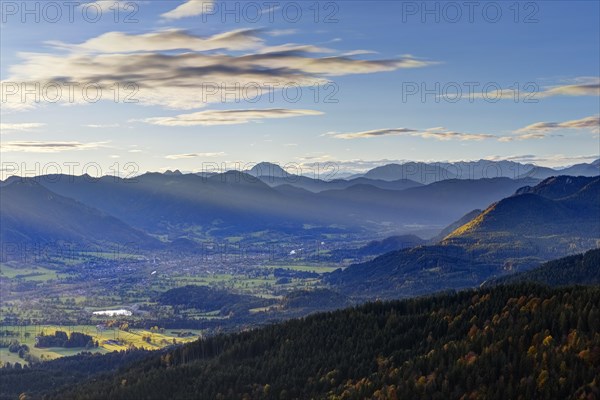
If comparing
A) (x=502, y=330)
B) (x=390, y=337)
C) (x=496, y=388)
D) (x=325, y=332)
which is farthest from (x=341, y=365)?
(x=496, y=388)

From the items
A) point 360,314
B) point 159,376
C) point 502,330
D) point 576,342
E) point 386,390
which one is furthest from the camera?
point 360,314

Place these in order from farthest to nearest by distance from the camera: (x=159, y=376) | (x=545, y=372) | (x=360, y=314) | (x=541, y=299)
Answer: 1. (x=360, y=314)
2. (x=159, y=376)
3. (x=541, y=299)
4. (x=545, y=372)

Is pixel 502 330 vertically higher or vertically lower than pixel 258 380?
higher

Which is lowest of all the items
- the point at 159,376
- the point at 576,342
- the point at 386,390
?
the point at 159,376

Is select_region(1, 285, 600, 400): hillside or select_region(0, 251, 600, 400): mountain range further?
select_region(0, 251, 600, 400): mountain range

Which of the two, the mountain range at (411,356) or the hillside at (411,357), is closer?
the hillside at (411,357)

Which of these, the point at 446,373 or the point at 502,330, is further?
the point at 502,330

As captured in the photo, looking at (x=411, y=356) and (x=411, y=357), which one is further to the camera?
(x=411, y=356)

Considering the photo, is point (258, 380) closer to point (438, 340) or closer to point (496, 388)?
point (438, 340)
